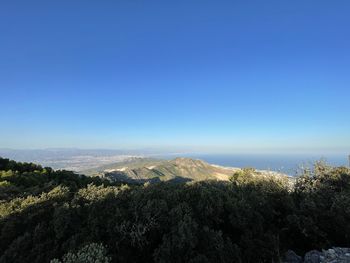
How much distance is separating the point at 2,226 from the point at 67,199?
12.5 feet

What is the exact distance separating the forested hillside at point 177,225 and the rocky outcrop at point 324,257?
17.0 inches

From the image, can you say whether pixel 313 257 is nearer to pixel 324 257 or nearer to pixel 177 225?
pixel 324 257

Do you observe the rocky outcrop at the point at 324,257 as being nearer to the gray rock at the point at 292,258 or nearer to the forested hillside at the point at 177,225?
the gray rock at the point at 292,258

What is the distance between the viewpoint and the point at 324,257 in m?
10.6

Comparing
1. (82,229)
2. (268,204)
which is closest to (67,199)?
(82,229)

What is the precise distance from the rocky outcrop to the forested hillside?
1.42 feet

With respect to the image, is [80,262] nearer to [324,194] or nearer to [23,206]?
[23,206]

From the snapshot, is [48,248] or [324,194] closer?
[48,248]

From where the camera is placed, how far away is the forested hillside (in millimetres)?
11078

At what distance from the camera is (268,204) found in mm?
15180

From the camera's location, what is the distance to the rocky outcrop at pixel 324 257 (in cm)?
1021

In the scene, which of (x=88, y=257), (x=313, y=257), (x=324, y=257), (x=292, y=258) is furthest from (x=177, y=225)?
(x=324, y=257)

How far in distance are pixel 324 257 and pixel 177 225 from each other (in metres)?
5.57

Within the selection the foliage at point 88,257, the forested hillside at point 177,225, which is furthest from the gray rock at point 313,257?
the foliage at point 88,257
